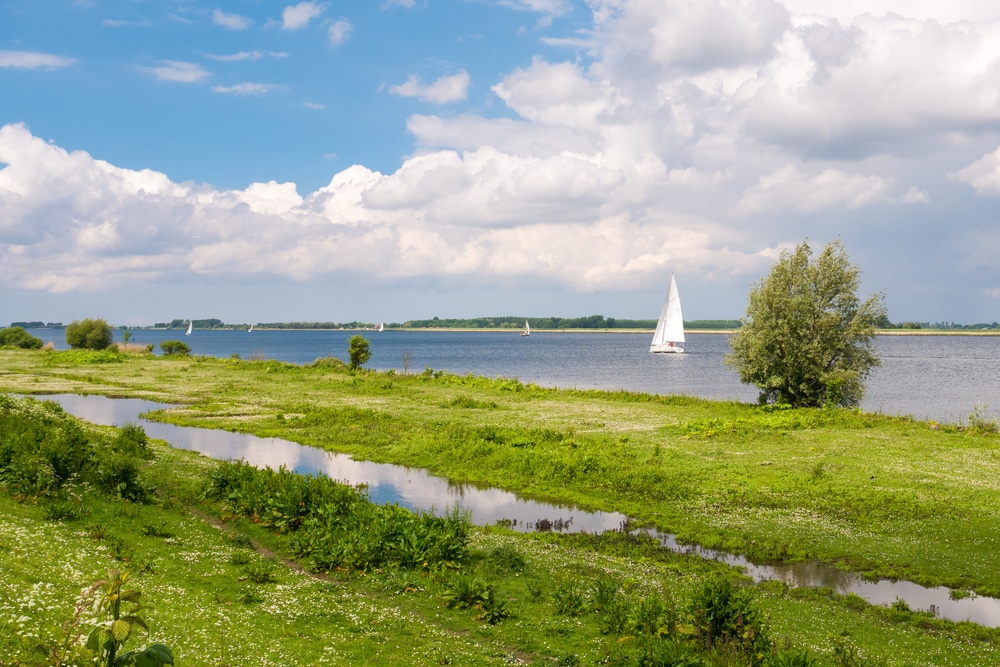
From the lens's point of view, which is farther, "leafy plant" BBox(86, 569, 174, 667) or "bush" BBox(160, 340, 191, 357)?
"bush" BBox(160, 340, 191, 357)

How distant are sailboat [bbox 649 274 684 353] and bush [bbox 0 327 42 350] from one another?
112907 millimetres

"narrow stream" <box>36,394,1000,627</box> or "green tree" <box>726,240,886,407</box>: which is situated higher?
"green tree" <box>726,240,886,407</box>

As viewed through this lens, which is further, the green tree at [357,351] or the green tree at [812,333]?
the green tree at [357,351]

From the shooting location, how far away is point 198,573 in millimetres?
15914

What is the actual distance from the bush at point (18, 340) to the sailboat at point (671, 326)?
112907 mm

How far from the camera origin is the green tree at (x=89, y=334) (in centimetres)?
11012

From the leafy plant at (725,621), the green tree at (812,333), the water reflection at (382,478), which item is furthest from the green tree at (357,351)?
the leafy plant at (725,621)

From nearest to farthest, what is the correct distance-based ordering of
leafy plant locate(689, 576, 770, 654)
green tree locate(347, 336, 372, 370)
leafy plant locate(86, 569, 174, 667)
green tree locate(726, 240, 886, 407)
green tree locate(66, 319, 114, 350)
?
leafy plant locate(86, 569, 174, 667), leafy plant locate(689, 576, 770, 654), green tree locate(726, 240, 886, 407), green tree locate(347, 336, 372, 370), green tree locate(66, 319, 114, 350)

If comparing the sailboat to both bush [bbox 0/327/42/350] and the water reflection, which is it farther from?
bush [bbox 0/327/42/350]

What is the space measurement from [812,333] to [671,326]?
8179 centimetres

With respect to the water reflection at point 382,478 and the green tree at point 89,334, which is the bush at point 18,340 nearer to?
the green tree at point 89,334

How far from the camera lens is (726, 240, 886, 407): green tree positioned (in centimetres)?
4928

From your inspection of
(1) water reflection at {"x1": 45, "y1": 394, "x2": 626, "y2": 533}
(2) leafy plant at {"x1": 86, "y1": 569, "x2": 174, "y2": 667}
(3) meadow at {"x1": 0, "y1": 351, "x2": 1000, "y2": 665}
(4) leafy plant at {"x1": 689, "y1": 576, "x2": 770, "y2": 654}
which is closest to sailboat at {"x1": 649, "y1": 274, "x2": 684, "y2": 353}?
(3) meadow at {"x1": 0, "y1": 351, "x2": 1000, "y2": 665}

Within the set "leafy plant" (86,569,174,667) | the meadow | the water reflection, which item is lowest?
the water reflection
